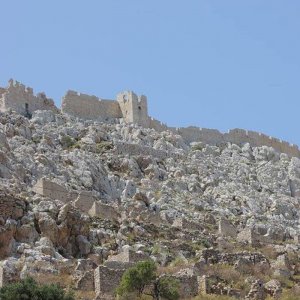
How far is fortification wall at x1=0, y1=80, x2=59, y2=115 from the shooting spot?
64.6 meters

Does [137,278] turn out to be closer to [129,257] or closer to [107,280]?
[107,280]

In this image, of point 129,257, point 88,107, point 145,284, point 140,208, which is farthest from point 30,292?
point 88,107

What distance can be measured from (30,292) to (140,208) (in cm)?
2311

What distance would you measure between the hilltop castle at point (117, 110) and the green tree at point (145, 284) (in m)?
33.9

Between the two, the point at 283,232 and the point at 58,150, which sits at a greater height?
the point at 58,150

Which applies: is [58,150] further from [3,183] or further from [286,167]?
[286,167]

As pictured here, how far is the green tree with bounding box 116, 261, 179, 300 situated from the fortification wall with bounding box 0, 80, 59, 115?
33.5m

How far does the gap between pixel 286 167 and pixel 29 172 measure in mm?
29560

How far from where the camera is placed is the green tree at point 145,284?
3039cm

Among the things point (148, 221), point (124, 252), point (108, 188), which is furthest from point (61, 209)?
point (108, 188)

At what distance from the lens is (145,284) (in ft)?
103

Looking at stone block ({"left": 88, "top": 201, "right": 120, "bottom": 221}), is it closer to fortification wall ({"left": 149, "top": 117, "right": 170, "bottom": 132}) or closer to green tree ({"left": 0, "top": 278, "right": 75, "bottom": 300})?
green tree ({"left": 0, "top": 278, "right": 75, "bottom": 300})

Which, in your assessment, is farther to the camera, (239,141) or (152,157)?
(239,141)

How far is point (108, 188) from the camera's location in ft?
182
